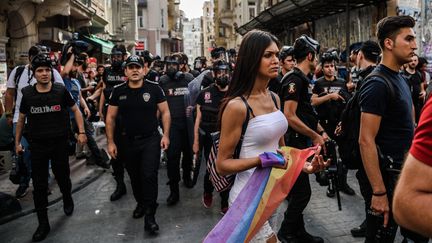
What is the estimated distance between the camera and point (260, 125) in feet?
8.86

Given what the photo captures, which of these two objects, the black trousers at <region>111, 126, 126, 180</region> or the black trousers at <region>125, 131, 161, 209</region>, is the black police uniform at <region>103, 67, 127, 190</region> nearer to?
the black trousers at <region>111, 126, 126, 180</region>

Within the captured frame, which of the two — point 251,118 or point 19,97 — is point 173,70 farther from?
point 251,118

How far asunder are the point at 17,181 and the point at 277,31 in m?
18.9

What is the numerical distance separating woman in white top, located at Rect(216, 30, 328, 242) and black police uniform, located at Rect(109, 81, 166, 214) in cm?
247

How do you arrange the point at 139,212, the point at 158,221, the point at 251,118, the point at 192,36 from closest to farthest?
1. the point at 251,118
2. the point at 158,221
3. the point at 139,212
4. the point at 192,36

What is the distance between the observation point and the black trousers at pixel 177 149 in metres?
6.32

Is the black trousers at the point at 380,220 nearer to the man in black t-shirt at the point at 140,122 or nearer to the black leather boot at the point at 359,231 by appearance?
the black leather boot at the point at 359,231

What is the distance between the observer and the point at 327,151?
151 inches

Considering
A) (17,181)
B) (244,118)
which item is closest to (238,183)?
(244,118)

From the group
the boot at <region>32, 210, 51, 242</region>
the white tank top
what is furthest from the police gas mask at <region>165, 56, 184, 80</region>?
the white tank top

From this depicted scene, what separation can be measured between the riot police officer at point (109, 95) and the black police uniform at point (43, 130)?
956 millimetres

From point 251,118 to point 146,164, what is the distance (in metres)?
2.68

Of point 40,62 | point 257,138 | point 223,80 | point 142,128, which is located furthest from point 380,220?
point 40,62

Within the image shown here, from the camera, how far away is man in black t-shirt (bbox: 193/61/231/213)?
5.88m
